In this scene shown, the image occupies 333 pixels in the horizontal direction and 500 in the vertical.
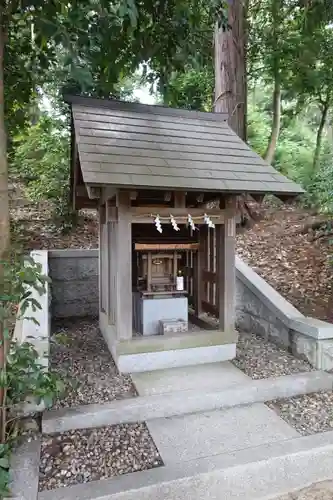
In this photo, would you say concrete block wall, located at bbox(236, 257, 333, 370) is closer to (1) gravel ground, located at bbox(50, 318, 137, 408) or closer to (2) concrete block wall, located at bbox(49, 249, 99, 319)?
(1) gravel ground, located at bbox(50, 318, 137, 408)

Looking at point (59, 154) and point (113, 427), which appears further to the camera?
point (59, 154)

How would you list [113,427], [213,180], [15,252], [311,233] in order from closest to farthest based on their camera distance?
[15,252] → [113,427] → [213,180] → [311,233]

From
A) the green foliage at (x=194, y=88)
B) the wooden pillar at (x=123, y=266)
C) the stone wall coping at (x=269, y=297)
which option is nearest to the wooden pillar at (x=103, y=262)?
the wooden pillar at (x=123, y=266)

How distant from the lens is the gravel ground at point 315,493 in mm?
2203

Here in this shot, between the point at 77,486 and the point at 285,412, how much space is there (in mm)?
1838

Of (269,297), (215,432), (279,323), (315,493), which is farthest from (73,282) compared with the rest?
(315,493)

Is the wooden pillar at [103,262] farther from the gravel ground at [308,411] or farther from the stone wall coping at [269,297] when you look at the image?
the gravel ground at [308,411]

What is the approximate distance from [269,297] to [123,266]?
204 cm

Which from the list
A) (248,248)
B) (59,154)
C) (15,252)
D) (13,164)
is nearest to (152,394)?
(15,252)

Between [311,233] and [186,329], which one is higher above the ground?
[311,233]

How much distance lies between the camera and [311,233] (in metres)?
7.29

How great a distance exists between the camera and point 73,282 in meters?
5.88

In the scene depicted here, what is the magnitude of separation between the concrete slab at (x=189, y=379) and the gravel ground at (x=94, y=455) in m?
0.54

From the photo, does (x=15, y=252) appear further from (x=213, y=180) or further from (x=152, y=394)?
(x=213, y=180)
